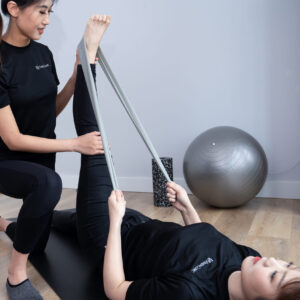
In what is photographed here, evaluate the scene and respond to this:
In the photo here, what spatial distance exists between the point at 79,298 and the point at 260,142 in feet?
6.26

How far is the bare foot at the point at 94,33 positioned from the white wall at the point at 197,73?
1.52 metres

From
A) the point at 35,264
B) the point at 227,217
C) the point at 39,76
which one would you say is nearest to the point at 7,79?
the point at 39,76

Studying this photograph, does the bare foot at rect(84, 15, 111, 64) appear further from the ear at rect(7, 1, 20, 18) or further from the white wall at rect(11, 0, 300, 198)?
the white wall at rect(11, 0, 300, 198)

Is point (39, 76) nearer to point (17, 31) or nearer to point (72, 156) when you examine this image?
point (17, 31)

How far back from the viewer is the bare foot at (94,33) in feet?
5.59

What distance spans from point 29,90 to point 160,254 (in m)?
0.93

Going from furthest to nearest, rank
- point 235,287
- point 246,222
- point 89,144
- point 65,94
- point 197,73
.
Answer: point 197,73 < point 246,222 < point 65,94 < point 89,144 < point 235,287

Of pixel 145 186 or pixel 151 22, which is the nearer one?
pixel 151 22

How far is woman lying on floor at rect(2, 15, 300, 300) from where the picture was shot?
1134 millimetres

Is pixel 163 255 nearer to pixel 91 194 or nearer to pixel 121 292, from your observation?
pixel 121 292

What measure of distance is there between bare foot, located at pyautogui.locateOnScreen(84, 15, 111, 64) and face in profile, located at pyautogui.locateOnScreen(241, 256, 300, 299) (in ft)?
3.47

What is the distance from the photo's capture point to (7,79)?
1.73 metres

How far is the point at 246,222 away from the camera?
8.32ft

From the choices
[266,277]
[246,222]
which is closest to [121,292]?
[266,277]
